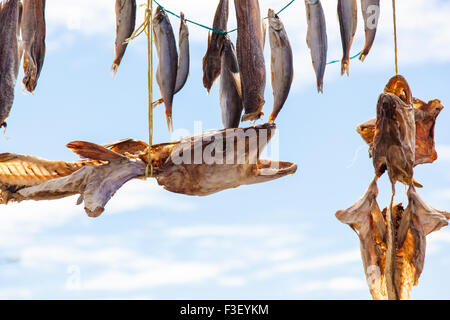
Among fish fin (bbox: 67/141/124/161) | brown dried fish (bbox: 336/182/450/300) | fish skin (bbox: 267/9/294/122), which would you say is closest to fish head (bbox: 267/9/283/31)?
fish skin (bbox: 267/9/294/122)

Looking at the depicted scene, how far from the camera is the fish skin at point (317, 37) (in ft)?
14.9

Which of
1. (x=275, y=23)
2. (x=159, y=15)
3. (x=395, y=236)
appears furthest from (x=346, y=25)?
(x=395, y=236)

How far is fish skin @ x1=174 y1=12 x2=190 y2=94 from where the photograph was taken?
4.77m

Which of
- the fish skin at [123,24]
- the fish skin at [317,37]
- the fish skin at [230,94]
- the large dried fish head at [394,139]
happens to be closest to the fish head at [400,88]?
the large dried fish head at [394,139]

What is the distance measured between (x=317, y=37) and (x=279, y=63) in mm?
321

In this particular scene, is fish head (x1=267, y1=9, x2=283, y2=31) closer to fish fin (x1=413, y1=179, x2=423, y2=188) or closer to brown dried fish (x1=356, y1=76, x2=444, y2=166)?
brown dried fish (x1=356, y1=76, x2=444, y2=166)

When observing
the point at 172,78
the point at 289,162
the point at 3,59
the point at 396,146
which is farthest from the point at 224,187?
the point at 3,59

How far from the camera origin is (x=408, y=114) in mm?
4387

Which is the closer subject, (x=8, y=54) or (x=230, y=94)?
(x=8, y=54)

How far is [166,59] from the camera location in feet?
15.1

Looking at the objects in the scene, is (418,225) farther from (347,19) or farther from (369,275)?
(347,19)

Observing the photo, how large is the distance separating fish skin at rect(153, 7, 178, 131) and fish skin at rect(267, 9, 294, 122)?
64 centimetres

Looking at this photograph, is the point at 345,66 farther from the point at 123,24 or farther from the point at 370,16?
the point at 123,24
